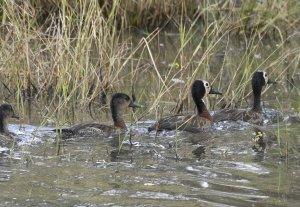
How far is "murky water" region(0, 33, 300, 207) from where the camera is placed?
300 inches

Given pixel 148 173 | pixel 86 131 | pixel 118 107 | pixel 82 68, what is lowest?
pixel 148 173

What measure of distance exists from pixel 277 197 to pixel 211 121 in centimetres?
399

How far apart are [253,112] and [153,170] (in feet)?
12.0

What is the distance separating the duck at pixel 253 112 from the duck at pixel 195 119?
18cm

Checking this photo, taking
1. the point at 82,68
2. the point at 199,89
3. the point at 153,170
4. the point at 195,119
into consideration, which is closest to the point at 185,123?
the point at 195,119

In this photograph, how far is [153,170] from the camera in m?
8.61

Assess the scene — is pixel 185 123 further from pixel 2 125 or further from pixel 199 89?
pixel 2 125

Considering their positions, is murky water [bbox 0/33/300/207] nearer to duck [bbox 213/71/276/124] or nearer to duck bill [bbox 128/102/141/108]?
duck [bbox 213/71/276/124]

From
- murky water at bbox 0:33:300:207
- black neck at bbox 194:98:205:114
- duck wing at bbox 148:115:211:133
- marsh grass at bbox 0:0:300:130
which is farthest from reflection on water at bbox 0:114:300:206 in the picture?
black neck at bbox 194:98:205:114

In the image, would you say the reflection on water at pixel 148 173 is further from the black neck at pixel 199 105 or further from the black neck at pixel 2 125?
the black neck at pixel 199 105

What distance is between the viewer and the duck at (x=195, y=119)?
1080 cm

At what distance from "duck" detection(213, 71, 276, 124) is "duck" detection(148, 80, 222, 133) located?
18 cm

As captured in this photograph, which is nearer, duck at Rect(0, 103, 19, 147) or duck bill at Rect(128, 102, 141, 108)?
duck at Rect(0, 103, 19, 147)

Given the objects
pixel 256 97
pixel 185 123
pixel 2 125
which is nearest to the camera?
pixel 2 125
